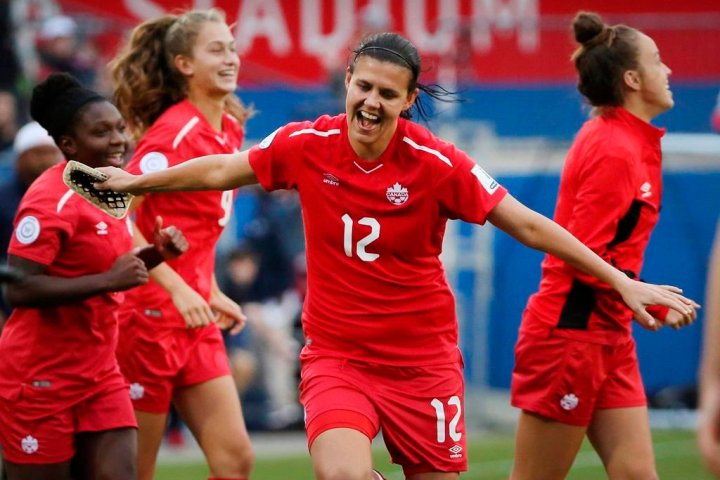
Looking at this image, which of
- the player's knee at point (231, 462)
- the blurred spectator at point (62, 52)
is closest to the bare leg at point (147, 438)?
the player's knee at point (231, 462)

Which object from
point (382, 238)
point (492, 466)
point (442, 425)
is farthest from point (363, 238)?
point (492, 466)

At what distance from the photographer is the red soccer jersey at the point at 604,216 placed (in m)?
6.20

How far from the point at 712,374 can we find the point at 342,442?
1880 millimetres

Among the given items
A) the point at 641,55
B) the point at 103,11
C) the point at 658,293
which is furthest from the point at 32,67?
the point at 658,293

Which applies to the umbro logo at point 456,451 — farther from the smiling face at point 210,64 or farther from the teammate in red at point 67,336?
the smiling face at point 210,64

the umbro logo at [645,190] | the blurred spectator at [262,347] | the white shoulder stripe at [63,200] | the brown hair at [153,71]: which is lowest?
the blurred spectator at [262,347]

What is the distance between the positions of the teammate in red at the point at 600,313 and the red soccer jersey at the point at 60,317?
198 centimetres

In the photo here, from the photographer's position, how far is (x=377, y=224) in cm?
552

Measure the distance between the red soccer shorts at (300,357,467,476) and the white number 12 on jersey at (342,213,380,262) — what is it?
443mm

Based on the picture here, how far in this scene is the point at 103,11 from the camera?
14906 millimetres

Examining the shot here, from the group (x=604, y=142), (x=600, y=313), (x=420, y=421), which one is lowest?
(x=420, y=421)

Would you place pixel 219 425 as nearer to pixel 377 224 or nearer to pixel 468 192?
pixel 377 224

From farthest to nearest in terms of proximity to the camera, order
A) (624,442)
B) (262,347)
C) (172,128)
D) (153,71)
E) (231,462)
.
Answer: (262,347), (153,71), (172,128), (231,462), (624,442)

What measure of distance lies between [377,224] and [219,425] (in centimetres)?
168
